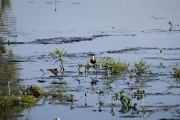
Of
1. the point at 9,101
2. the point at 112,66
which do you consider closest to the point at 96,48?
the point at 112,66

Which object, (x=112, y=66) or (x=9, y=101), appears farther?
(x=112, y=66)

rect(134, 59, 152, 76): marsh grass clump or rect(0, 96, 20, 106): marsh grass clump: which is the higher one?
rect(134, 59, 152, 76): marsh grass clump

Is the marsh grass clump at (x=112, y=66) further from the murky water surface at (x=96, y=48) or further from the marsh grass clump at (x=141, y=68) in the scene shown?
the marsh grass clump at (x=141, y=68)

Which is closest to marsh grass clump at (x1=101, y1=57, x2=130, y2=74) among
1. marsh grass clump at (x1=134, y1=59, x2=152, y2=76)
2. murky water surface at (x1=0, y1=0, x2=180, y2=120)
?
murky water surface at (x1=0, y1=0, x2=180, y2=120)

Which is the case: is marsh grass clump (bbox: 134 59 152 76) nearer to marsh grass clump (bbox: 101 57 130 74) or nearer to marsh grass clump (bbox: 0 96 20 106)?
marsh grass clump (bbox: 101 57 130 74)

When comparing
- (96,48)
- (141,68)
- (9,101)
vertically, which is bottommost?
(9,101)

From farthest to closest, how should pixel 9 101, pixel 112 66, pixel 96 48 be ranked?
pixel 96 48 < pixel 112 66 < pixel 9 101

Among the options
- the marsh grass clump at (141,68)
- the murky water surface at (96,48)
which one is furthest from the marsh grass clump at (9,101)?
the marsh grass clump at (141,68)

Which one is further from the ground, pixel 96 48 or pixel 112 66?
pixel 96 48

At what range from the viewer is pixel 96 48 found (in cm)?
2802

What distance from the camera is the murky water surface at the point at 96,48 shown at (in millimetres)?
15875

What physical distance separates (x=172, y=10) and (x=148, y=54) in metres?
25.1

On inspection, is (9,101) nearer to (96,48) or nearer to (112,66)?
(112,66)

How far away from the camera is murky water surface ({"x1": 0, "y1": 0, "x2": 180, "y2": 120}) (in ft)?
52.1
